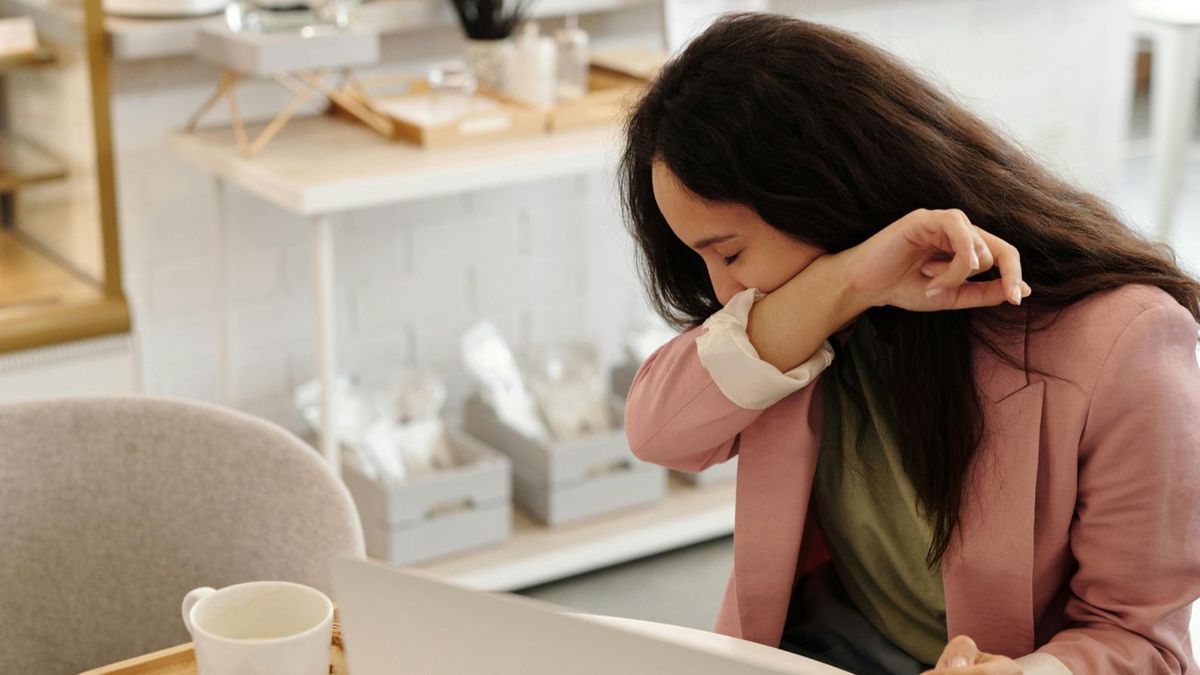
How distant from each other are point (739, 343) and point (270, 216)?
1683 millimetres

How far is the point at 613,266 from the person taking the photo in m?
3.06

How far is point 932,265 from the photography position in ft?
3.39

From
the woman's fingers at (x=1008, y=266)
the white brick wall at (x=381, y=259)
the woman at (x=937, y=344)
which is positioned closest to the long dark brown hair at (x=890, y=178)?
the woman at (x=937, y=344)

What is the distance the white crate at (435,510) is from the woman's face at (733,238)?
1.41m

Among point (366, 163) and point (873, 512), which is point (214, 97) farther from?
point (873, 512)

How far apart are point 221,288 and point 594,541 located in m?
0.80

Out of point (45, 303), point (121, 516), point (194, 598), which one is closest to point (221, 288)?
point (45, 303)

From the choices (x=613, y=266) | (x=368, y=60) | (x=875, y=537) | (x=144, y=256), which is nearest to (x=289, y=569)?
(x=875, y=537)

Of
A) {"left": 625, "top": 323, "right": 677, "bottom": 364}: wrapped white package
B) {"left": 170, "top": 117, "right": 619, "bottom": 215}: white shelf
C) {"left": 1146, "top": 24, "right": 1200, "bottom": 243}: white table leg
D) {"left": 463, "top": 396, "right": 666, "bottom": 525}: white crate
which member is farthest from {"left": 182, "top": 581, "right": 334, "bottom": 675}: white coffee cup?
{"left": 1146, "top": 24, "right": 1200, "bottom": 243}: white table leg

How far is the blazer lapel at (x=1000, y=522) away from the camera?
110cm

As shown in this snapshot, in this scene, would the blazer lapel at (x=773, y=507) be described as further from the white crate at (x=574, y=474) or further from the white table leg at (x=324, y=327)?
the white crate at (x=574, y=474)

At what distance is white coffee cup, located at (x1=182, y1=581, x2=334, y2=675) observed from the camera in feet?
2.77

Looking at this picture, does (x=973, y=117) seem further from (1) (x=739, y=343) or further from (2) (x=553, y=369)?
(2) (x=553, y=369)

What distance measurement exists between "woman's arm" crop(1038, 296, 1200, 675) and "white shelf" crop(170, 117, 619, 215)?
43.3 inches
